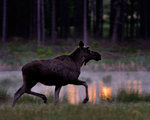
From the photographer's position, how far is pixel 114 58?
29.4 meters

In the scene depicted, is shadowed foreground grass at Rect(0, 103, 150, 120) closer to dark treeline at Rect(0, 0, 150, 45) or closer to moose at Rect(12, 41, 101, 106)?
moose at Rect(12, 41, 101, 106)

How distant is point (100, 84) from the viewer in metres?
18.4

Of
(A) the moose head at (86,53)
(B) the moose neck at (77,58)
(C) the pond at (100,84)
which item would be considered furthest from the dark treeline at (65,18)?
(B) the moose neck at (77,58)

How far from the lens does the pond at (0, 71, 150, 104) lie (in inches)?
593

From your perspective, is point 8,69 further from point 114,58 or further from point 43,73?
point 43,73

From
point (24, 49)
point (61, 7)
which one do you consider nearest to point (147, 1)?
point (61, 7)

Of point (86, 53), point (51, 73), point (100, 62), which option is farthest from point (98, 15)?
point (51, 73)

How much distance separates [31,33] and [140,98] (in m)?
32.4

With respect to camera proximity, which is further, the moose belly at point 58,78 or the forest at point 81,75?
the moose belly at point 58,78

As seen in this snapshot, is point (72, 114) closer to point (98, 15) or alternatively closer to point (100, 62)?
point (100, 62)

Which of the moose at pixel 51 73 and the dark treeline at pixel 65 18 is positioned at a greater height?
the dark treeline at pixel 65 18

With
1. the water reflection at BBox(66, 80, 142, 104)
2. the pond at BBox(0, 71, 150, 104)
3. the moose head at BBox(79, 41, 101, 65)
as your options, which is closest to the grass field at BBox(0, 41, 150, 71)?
the pond at BBox(0, 71, 150, 104)

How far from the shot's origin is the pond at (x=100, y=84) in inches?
593

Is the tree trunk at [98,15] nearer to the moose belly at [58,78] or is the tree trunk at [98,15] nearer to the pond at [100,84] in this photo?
the pond at [100,84]
